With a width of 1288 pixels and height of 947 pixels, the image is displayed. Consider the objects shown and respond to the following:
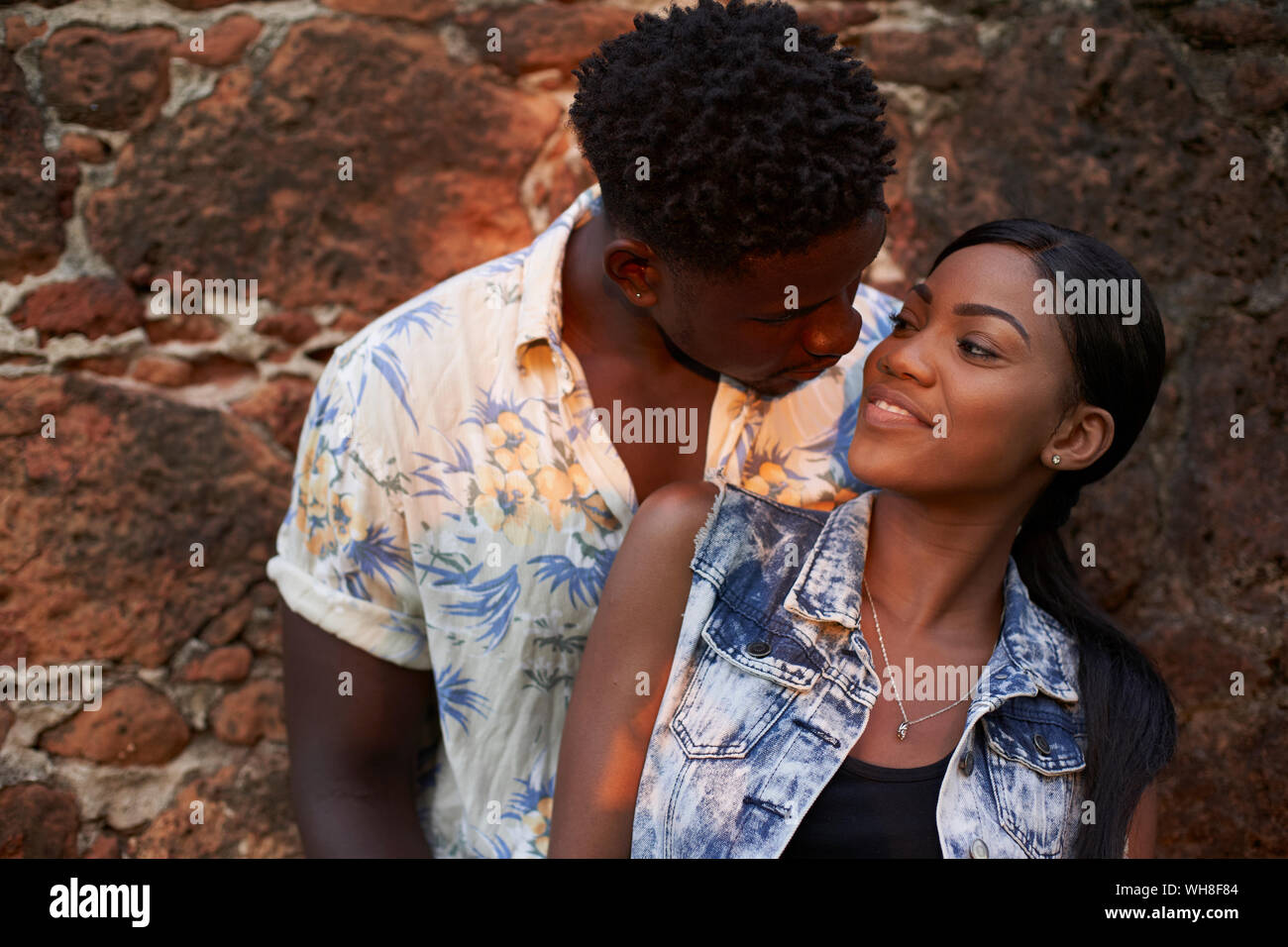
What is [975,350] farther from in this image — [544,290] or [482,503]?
[482,503]

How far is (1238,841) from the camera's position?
7.29 feet

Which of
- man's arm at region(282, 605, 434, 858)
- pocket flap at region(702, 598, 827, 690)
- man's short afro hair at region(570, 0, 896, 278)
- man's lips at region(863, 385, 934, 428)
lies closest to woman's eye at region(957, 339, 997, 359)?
man's lips at region(863, 385, 934, 428)

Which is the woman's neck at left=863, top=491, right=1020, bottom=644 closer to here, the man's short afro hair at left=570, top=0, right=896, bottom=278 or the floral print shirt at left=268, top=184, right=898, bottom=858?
the floral print shirt at left=268, top=184, right=898, bottom=858

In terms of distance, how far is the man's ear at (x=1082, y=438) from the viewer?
167 centimetres

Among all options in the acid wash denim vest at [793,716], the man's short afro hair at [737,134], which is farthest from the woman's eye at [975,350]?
the acid wash denim vest at [793,716]

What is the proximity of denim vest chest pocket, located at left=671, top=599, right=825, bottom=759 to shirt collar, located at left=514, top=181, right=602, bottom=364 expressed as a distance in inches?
21.1

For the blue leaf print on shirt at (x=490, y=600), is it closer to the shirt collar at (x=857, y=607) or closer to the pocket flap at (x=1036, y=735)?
the shirt collar at (x=857, y=607)

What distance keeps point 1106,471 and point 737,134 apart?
2.91 ft

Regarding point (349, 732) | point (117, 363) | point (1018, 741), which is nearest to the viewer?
point (1018, 741)

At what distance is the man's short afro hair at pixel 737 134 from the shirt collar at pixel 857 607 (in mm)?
509

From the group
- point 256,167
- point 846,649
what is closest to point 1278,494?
point 846,649

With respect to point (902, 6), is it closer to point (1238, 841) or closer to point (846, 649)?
point (846, 649)

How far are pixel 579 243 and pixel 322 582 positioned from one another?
0.74 meters

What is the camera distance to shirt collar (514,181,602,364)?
5.78 feet
